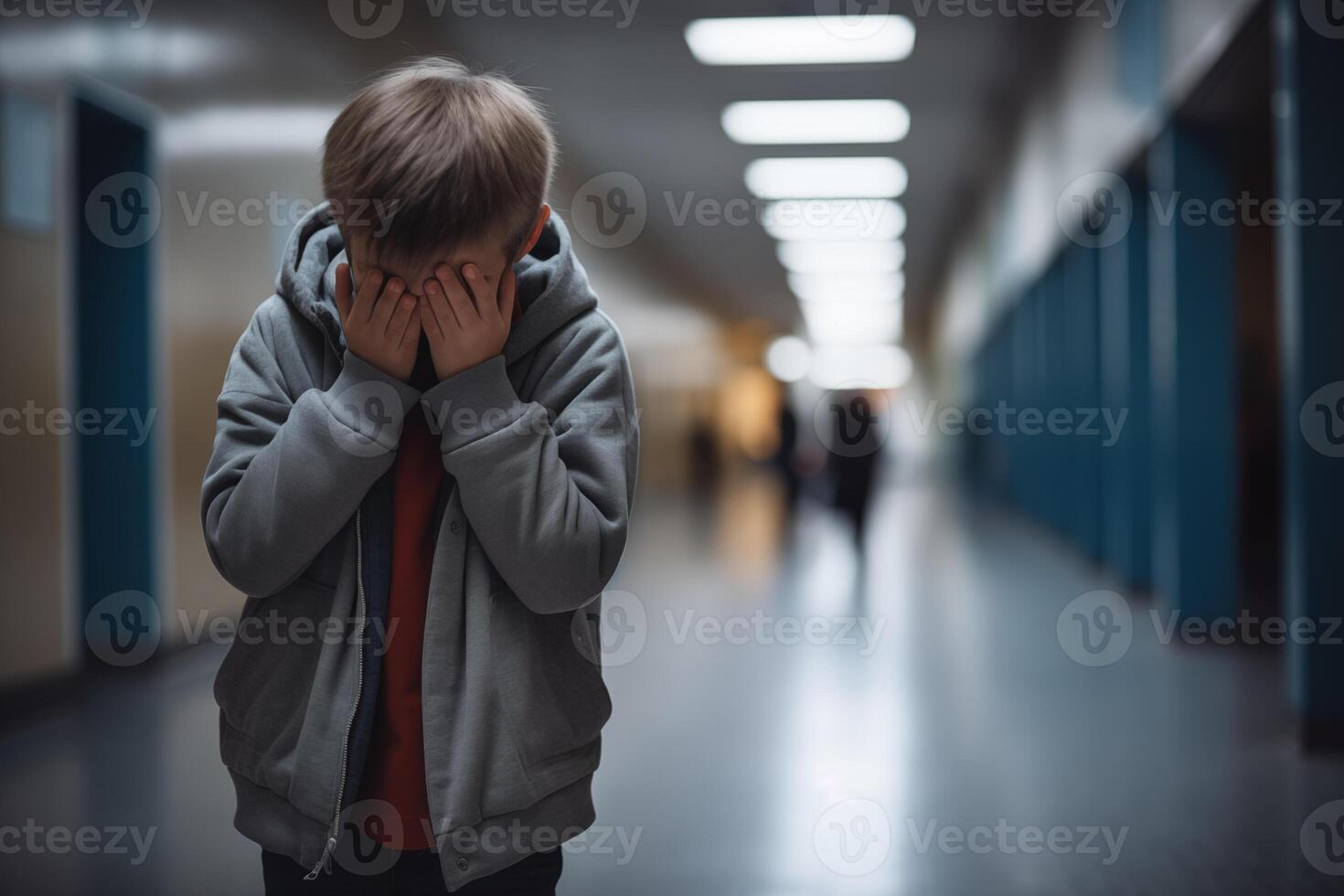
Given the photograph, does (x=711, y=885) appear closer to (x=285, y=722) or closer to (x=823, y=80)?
(x=285, y=722)

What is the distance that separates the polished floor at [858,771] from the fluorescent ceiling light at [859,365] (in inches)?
1389

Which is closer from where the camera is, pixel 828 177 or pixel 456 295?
pixel 456 295

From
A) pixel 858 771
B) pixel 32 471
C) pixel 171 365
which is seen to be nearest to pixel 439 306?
pixel 858 771

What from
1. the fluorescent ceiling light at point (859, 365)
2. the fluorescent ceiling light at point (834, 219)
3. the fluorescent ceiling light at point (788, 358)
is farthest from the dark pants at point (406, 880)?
the fluorescent ceiling light at point (859, 365)

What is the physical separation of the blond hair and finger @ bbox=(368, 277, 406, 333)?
0.02 meters

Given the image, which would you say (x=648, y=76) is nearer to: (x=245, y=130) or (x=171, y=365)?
(x=245, y=130)

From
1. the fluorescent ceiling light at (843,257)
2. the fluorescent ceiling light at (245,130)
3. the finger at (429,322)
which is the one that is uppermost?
the fluorescent ceiling light at (843,257)

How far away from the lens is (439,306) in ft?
3.58

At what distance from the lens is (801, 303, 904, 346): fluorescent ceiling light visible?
29344mm

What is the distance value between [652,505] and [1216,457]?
12848mm

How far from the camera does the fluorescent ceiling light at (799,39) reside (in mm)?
9047

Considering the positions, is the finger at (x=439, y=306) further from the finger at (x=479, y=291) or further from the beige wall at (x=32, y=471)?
the beige wall at (x=32, y=471)

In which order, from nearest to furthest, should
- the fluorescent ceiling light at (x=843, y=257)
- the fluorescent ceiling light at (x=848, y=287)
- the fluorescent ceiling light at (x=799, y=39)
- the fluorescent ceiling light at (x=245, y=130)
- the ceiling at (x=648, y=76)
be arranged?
the fluorescent ceiling light at (x=245, y=130)
the ceiling at (x=648, y=76)
the fluorescent ceiling light at (x=799, y=39)
the fluorescent ceiling light at (x=843, y=257)
the fluorescent ceiling light at (x=848, y=287)

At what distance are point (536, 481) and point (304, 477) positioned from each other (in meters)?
0.23
